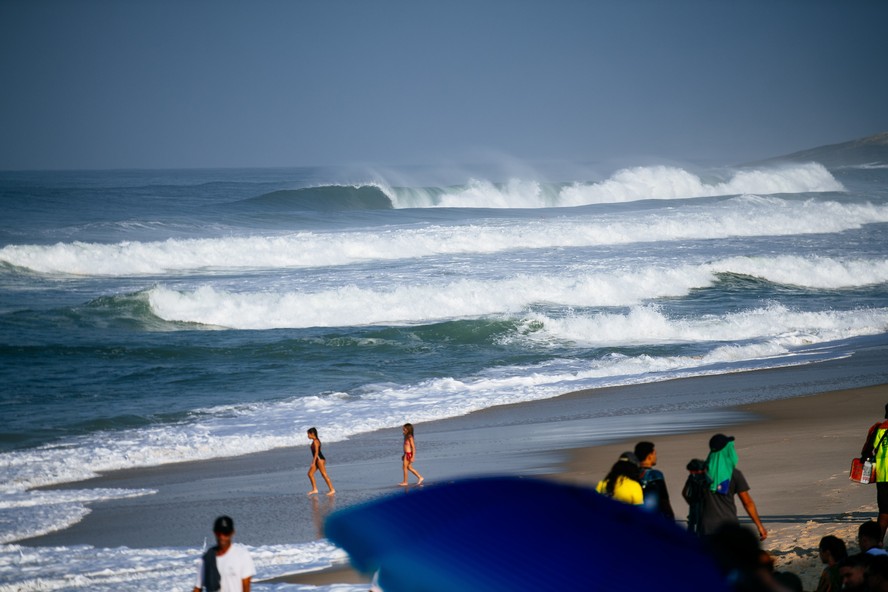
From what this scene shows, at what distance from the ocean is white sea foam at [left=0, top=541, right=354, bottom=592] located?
3 cm

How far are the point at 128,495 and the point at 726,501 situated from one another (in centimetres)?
730

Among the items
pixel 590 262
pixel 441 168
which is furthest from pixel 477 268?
pixel 441 168

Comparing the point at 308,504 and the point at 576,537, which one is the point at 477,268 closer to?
the point at 308,504

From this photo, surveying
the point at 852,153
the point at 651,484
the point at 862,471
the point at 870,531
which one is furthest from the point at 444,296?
the point at 852,153

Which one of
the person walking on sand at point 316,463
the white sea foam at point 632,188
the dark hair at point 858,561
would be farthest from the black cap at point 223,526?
the white sea foam at point 632,188

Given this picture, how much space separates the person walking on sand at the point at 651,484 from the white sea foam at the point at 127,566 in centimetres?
253

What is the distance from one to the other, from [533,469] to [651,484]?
504cm

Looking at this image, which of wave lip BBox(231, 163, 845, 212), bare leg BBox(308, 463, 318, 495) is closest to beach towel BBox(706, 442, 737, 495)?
bare leg BBox(308, 463, 318, 495)

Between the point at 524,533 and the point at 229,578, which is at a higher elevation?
the point at 524,533

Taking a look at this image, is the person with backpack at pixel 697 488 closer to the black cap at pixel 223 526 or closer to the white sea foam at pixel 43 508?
the black cap at pixel 223 526

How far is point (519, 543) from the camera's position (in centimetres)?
254

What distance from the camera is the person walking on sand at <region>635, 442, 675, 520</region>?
589cm

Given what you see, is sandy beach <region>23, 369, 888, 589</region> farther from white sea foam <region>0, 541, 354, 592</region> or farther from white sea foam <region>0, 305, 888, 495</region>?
white sea foam <region>0, 305, 888, 495</region>

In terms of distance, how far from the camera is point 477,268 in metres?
32.7
